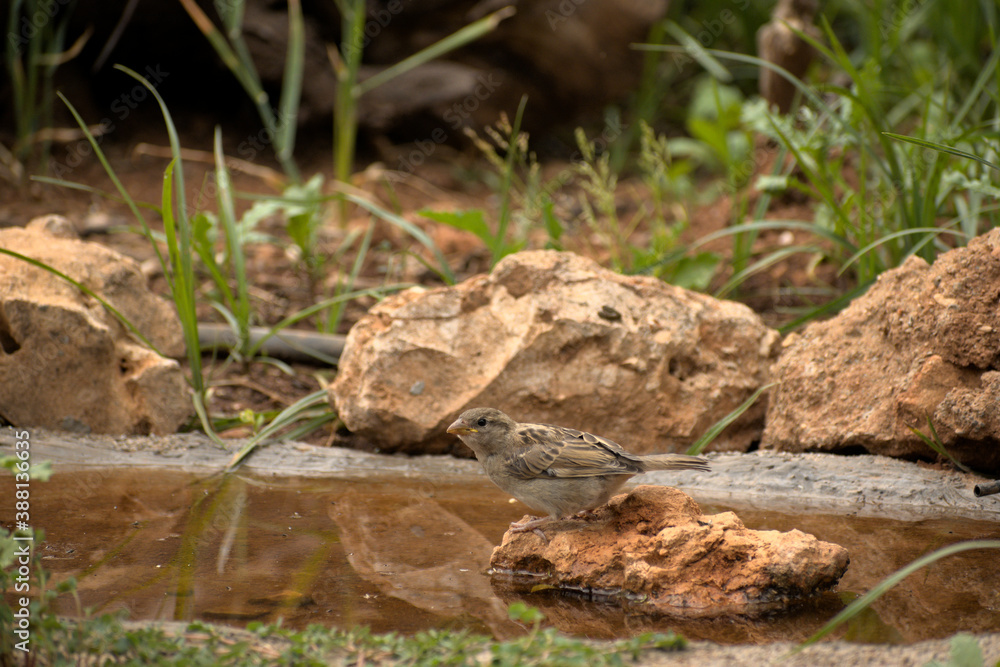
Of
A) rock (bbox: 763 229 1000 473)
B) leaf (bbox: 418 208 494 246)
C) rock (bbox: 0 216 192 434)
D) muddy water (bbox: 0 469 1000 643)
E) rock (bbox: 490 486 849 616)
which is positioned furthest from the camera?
leaf (bbox: 418 208 494 246)

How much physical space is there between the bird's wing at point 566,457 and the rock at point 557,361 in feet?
3.28

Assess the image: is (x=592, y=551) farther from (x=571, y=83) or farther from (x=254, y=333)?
(x=571, y=83)

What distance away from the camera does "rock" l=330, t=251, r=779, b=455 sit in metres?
4.22

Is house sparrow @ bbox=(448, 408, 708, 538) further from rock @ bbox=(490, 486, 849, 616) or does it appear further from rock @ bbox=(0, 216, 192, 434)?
rock @ bbox=(0, 216, 192, 434)

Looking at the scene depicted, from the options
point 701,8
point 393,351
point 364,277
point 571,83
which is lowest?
point 364,277

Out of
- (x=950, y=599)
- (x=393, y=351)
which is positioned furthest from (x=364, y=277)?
(x=950, y=599)

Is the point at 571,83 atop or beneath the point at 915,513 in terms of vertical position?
atop

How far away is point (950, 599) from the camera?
2.60 metres

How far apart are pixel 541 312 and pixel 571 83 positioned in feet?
18.9

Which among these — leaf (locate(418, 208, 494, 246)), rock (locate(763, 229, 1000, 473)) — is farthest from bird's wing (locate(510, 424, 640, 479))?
leaf (locate(418, 208, 494, 246))

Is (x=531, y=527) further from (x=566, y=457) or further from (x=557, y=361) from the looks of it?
(x=557, y=361)

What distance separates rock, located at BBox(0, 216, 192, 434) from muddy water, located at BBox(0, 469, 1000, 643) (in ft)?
1.71

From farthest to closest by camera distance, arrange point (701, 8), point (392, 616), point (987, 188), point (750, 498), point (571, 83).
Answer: point (701, 8) < point (571, 83) < point (987, 188) < point (750, 498) < point (392, 616)

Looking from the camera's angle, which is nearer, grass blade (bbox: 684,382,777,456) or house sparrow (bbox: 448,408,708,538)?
house sparrow (bbox: 448,408,708,538)
